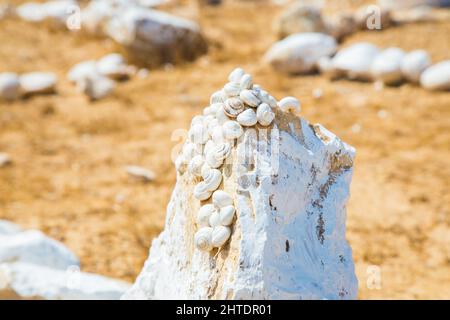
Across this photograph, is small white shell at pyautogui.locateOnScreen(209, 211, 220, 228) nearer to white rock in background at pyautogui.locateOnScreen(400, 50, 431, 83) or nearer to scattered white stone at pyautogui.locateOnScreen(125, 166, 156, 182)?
scattered white stone at pyautogui.locateOnScreen(125, 166, 156, 182)

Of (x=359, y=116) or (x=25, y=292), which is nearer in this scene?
(x=25, y=292)

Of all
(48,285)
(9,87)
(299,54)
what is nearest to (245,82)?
(48,285)

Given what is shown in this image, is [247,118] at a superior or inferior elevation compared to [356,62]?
superior

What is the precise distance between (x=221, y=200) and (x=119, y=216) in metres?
3.15

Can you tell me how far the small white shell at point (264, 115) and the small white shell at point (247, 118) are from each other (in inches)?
0.9

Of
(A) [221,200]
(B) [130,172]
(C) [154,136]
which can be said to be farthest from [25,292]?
(C) [154,136]

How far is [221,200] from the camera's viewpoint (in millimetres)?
2020

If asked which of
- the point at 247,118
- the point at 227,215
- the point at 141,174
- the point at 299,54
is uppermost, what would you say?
the point at 247,118

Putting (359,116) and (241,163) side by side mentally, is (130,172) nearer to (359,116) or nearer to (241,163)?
(359,116)

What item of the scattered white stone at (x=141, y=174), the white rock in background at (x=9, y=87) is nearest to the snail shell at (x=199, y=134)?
the scattered white stone at (x=141, y=174)

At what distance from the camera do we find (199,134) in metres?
2.29

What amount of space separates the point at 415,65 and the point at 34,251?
6517 millimetres

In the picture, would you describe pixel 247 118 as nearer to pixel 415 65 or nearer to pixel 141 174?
pixel 141 174

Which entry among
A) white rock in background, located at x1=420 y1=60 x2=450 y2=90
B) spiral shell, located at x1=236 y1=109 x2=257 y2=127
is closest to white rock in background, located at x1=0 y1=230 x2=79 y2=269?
spiral shell, located at x1=236 y1=109 x2=257 y2=127
